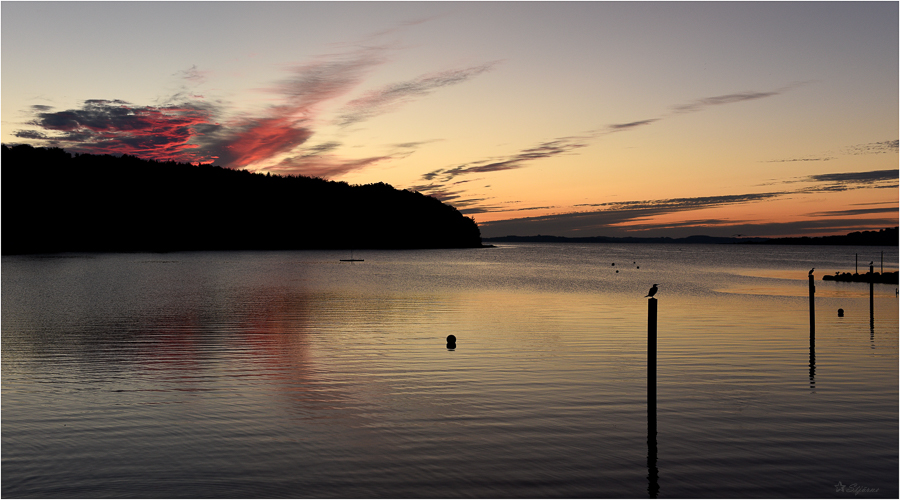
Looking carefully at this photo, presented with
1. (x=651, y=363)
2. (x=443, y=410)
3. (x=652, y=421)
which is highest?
(x=651, y=363)

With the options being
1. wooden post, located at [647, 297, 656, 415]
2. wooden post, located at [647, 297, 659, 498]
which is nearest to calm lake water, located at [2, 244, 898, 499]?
wooden post, located at [647, 297, 659, 498]

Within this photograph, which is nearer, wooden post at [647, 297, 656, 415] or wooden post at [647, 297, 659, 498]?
wooden post at [647, 297, 659, 498]

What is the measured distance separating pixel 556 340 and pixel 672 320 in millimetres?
10377

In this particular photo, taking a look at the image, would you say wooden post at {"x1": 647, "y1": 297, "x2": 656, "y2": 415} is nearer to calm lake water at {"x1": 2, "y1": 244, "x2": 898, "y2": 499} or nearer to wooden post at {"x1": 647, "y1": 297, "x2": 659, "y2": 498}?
wooden post at {"x1": 647, "y1": 297, "x2": 659, "y2": 498}

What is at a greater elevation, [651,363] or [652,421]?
[651,363]

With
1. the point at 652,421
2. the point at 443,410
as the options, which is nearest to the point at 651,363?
the point at 652,421

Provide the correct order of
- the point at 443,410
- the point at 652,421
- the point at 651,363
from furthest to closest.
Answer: the point at 443,410 → the point at 651,363 → the point at 652,421

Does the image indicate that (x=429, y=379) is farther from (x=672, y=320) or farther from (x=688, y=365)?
(x=672, y=320)

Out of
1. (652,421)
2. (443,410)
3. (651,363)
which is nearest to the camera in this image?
(652,421)

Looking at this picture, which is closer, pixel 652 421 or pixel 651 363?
pixel 652 421

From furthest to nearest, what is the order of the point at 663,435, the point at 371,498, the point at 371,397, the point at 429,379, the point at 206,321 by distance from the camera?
1. the point at 206,321
2. the point at 429,379
3. the point at 371,397
4. the point at 663,435
5. the point at 371,498

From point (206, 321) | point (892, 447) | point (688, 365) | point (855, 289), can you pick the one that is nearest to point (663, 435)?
point (892, 447)

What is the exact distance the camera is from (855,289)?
56781 millimetres

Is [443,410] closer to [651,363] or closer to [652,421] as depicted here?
[652,421]
